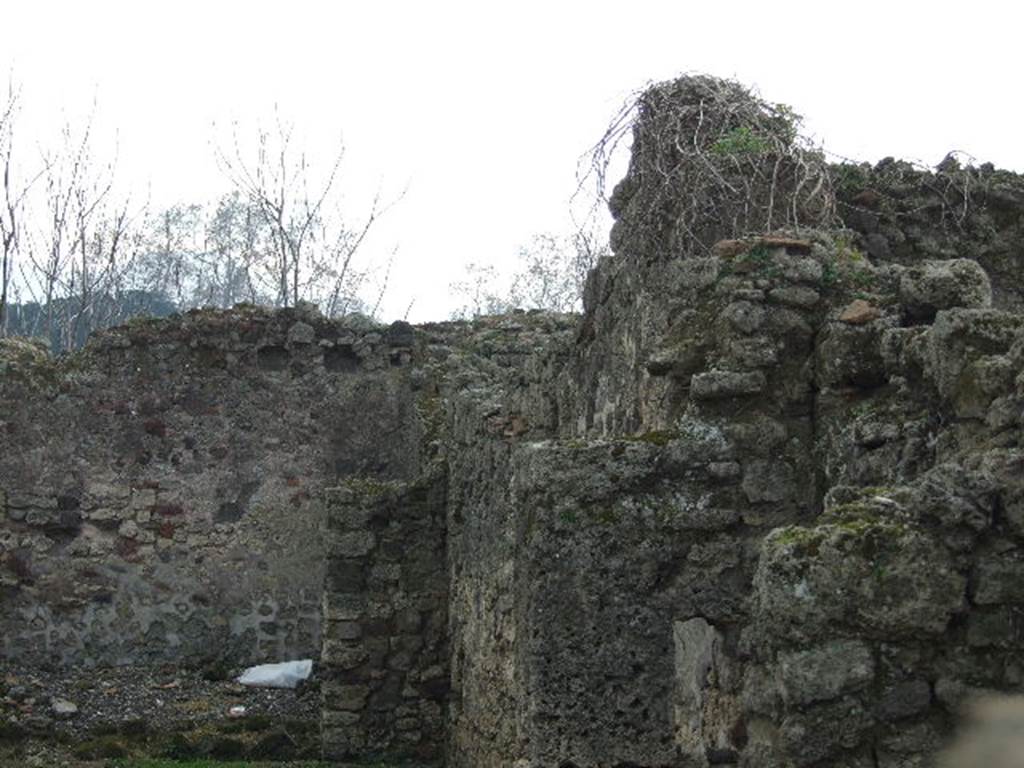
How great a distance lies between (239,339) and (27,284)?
1407 centimetres

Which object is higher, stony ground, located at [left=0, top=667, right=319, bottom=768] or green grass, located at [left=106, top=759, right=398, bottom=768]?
stony ground, located at [left=0, top=667, right=319, bottom=768]

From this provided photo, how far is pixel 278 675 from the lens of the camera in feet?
39.4

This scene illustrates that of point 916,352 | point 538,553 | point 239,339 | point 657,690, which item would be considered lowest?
point 657,690

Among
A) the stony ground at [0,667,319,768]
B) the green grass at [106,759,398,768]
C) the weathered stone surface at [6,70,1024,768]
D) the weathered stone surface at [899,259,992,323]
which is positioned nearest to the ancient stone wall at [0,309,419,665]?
the weathered stone surface at [6,70,1024,768]

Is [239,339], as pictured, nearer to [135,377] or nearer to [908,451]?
[135,377]

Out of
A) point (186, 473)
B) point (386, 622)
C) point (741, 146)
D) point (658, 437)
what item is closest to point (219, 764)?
point (386, 622)

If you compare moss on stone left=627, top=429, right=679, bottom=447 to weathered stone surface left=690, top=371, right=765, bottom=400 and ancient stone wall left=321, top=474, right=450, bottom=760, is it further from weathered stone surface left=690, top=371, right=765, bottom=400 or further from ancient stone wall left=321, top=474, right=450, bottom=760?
ancient stone wall left=321, top=474, right=450, bottom=760

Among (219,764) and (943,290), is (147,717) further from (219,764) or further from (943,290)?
(943,290)

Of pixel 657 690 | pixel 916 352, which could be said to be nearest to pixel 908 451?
pixel 916 352

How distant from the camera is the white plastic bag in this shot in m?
11.9

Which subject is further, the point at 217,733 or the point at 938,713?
the point at 217,733

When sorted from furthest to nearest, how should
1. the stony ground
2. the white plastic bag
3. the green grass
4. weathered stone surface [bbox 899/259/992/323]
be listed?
the white plastic bag, the stony ground, the green grass, weathered stone surface [bbox 899/259/992/323]

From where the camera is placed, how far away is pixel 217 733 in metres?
10.5

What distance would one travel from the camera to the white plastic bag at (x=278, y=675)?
11938mm
